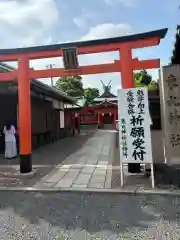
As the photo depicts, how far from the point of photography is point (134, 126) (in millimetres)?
7324

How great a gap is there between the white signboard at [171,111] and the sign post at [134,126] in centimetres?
47

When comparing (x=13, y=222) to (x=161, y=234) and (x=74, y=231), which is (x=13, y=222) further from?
(x=161, y=234)

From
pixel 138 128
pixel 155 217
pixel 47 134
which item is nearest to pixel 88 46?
pixel 138 128

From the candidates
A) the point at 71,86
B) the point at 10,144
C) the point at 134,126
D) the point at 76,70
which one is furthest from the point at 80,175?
the point at 71,86

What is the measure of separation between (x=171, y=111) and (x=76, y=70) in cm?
294

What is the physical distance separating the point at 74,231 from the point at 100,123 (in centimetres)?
3814

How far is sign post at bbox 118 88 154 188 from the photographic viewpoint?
23.6 feet

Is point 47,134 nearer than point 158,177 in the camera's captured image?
No

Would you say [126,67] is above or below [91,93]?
below

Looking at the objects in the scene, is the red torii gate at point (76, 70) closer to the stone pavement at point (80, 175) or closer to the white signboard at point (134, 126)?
the white signboard at point (134, 126)

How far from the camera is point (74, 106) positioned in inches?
1118

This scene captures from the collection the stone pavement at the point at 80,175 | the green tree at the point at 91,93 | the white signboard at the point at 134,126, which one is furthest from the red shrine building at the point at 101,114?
the white signboard at the point at 134,126

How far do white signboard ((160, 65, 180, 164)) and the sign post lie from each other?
0.47 meters

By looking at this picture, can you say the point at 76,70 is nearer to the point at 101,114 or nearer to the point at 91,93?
the point at 101,114
